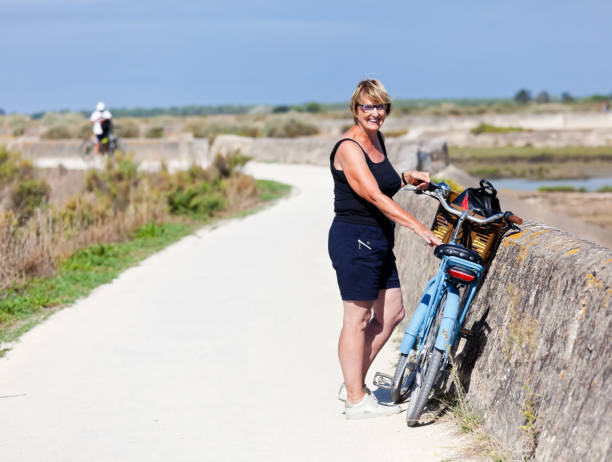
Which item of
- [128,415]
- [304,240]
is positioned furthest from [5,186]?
[128,415]

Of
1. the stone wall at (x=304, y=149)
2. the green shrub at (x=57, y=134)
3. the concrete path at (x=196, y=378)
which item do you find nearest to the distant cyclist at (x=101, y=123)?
the stone wall at (x=304, y=149)

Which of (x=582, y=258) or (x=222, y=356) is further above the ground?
(x=582, y=258)

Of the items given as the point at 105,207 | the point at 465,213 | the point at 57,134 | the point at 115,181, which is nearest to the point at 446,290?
the point at 465,213

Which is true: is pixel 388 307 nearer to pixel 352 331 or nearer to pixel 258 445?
pixel 352 331

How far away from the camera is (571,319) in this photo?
3973 mm

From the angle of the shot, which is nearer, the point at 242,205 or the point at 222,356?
the point at 222,356

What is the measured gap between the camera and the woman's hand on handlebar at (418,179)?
Result: 5.15m

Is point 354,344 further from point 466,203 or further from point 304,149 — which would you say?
point 304,149

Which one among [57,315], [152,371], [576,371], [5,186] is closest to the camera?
[576,371]

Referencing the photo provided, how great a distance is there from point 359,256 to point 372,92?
95 centimetres

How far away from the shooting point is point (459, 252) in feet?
15.3

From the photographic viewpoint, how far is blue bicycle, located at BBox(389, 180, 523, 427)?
468 cm

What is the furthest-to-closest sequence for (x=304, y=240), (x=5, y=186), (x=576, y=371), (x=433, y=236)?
(x=5, y=186)
(x=304, y=240)
(x=433, y=236)
(x=576, y=371)

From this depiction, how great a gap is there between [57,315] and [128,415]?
10.3 feet
